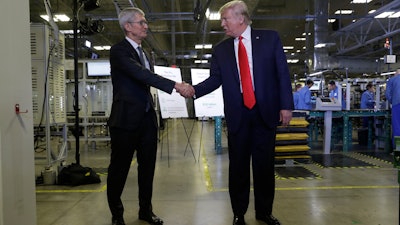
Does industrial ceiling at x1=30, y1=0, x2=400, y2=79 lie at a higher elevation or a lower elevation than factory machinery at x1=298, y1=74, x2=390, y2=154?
higher

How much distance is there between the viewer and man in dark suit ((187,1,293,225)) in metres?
2.52

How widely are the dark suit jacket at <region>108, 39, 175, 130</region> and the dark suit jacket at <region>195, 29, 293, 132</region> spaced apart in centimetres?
47

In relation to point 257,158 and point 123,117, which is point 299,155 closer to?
point 257,158

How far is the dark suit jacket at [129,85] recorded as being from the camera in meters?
2.54

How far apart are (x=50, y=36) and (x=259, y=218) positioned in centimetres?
361

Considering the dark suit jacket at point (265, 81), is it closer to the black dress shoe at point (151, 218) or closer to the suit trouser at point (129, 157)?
the suit trouser at point (129, 157)

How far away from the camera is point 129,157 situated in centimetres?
269

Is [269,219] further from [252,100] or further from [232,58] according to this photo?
[232,58]

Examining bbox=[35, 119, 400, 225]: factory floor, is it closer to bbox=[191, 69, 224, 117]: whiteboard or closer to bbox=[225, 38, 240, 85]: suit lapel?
bbox=[191, 69, 224, 117]: whiteboard

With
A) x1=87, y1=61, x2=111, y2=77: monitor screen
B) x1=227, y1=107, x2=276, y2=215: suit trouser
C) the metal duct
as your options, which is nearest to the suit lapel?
x1=227, y1=107, x2=276, y2=215: suit trouser

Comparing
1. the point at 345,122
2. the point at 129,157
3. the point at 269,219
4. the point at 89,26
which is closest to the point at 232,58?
the point at 129,157

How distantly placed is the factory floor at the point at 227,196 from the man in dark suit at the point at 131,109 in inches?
18.1

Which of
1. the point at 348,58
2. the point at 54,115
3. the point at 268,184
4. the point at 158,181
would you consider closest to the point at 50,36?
the point at 54,115

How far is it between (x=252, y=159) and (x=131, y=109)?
1017 mm
